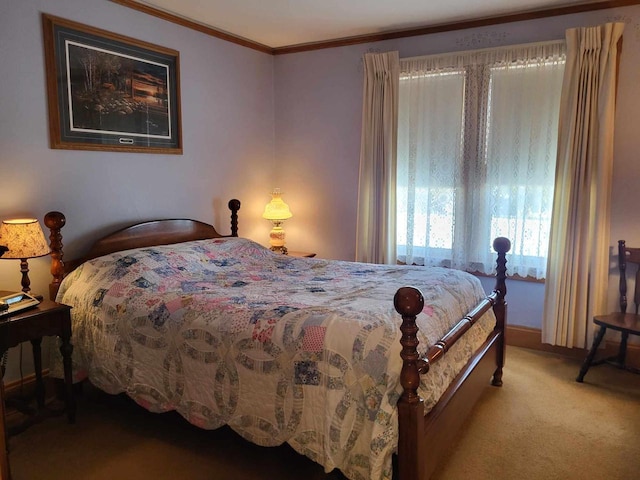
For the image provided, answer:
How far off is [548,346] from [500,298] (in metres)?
1.00

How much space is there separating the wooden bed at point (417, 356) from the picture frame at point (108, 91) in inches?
22.7

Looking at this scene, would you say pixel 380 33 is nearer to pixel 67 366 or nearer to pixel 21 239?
pixel 21 239

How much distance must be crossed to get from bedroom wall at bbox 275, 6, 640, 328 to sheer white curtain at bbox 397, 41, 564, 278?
0.51ft

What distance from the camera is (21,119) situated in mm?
2883

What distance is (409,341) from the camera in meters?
1.87

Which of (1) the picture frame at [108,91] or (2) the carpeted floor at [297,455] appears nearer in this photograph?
(2) the carpeted floor at [297,455]

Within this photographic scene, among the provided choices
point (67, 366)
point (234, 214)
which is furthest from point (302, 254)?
point (67, 366)

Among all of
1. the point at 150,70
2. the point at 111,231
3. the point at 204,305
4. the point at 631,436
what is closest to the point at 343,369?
the point at 204,305

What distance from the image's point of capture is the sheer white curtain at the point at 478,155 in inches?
146

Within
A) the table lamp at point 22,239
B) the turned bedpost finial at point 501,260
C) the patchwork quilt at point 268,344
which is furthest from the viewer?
the turned bedpost finial at point 501,260

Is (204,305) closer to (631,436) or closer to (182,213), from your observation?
(182,213)

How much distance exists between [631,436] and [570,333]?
106 cm

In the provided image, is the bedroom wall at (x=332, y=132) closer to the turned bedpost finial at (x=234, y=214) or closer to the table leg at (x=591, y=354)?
the table leg at (x=591, y=354)

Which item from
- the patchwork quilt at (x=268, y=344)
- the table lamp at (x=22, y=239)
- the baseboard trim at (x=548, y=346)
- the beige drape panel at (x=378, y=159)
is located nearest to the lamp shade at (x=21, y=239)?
the table lamp at (x=22, y=239)
